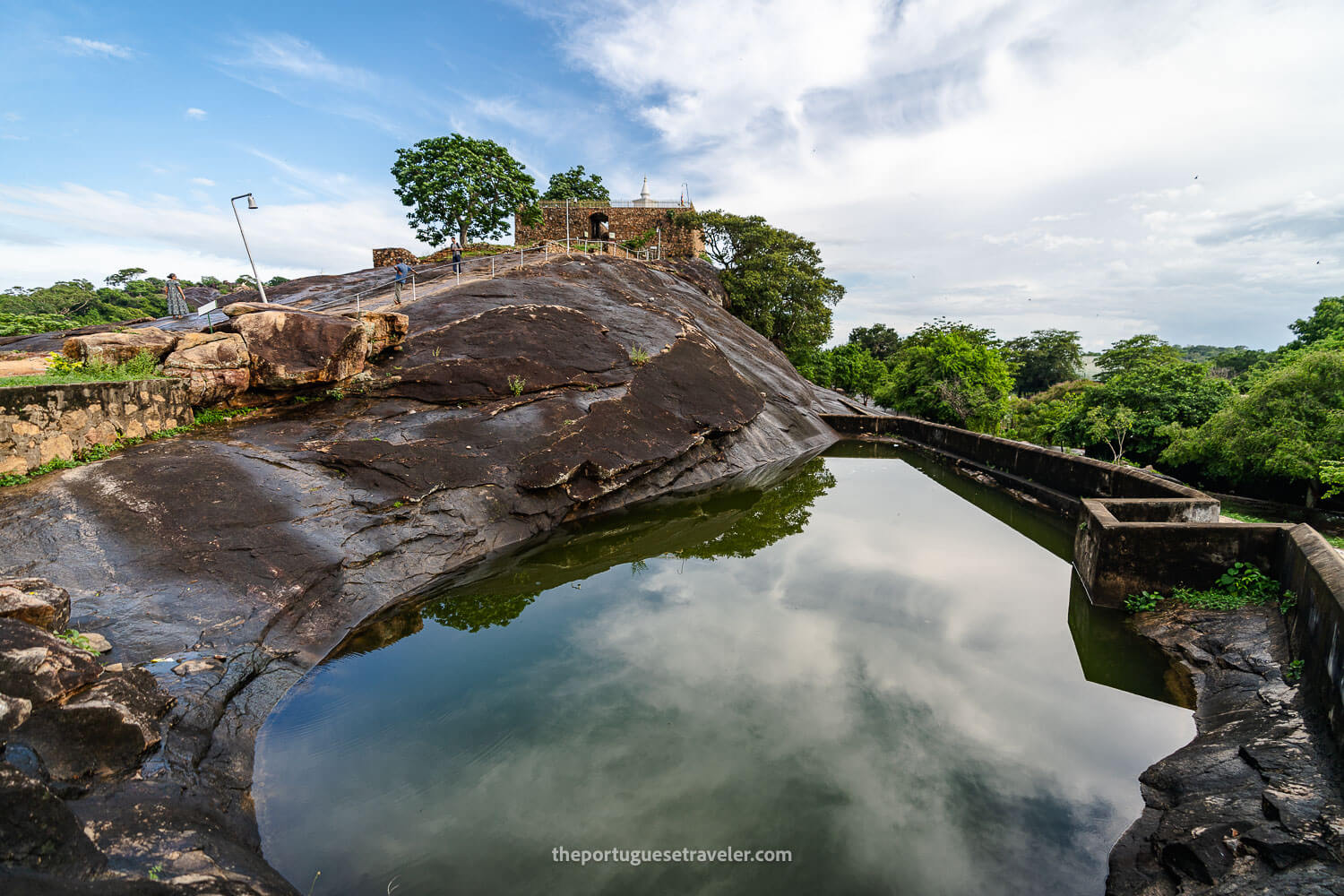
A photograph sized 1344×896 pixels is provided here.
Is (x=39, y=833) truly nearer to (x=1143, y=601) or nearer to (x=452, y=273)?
(x=1143, y=601)

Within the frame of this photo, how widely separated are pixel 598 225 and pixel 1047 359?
52.9 meters

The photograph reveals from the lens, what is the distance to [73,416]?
7430 mm

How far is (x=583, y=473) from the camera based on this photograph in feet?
40.7

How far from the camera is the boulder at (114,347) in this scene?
880 centimetres

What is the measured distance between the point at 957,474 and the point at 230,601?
1895cm

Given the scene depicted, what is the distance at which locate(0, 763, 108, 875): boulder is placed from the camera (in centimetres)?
259

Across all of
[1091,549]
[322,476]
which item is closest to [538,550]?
[322,476]

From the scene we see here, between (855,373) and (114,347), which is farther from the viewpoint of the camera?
(855,373)

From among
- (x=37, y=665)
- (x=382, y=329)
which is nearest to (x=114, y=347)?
(x=382, y=329)

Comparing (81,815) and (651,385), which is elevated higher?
(651,385)

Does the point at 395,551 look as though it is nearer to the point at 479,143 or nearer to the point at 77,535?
the point at 77,535

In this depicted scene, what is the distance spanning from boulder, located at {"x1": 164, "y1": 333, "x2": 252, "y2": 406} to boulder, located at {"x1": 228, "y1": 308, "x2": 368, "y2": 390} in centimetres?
21

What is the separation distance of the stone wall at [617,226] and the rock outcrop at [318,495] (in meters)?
22.8

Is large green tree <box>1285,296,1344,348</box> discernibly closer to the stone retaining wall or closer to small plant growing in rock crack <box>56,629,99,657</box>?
the stone retaining wall
